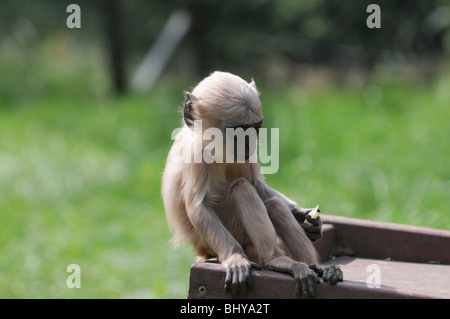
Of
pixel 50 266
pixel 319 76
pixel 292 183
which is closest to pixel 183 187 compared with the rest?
pixel 50 266

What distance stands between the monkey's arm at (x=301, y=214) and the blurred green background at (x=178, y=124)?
2.58 metres

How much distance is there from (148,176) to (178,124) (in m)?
1.67

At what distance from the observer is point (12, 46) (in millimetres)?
17328

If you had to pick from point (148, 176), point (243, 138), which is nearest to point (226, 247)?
point (243, 138)

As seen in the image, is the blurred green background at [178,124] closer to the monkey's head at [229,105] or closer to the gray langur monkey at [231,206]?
the gray langur monkey at [231,206]

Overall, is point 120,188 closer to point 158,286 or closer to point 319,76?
point 158,286

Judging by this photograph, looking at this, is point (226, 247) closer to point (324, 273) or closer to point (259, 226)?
point (259, 226)

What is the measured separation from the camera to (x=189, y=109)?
450 cm

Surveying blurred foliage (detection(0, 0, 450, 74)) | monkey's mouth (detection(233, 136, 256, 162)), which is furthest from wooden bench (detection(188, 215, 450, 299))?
blurred foliage (detection(0, 0, 450, 74))

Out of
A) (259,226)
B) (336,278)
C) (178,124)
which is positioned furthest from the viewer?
(178,124)

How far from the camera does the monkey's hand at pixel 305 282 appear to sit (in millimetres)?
3830

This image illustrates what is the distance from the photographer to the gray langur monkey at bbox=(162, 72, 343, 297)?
168 inches
